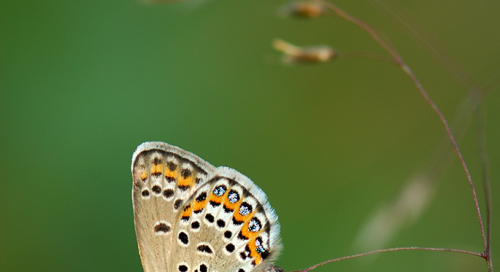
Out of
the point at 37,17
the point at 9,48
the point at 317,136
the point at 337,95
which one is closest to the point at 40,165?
the point at 9,48

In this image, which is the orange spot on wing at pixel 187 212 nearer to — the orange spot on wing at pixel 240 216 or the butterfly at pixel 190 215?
the butterfly at pixel 190 215

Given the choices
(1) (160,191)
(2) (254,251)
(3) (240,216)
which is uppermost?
(1) (160,191)

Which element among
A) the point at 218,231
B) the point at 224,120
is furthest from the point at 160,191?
the point at 224,120

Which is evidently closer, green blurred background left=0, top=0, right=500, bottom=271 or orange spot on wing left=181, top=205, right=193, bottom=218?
orange spot on wing left=181, top=205, right=193, bottom=218

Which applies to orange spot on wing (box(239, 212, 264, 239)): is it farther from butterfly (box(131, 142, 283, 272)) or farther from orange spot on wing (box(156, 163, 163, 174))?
orange spot on wing (box(156, 163, 163, 174))

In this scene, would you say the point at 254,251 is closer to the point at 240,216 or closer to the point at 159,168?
the point at 240,216

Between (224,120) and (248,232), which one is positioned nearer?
(248,232)

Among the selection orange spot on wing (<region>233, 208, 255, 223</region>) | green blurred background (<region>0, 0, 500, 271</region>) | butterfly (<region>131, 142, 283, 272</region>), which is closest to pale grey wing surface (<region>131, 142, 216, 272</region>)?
butterfly (<region>131, 142, 283, 272</region>)
